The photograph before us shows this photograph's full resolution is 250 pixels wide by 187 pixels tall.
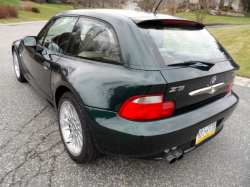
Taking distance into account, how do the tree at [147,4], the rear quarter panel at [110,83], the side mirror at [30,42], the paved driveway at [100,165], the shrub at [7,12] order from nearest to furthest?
the rear quarter panel at [110,83], the paved driveway at [100,165], the side mirror at [30,42], the shrub at [7,12], the tree at [147,4]

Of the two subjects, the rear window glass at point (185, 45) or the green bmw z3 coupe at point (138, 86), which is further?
the rear window glass at point (185, 45)

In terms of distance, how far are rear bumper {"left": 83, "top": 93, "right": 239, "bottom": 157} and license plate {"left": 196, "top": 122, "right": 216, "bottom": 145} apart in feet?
0.27

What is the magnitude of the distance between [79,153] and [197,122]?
3.91ft

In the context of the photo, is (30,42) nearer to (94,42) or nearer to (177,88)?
(94,42)

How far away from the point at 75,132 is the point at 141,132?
2.83ft

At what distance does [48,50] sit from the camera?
2592mm

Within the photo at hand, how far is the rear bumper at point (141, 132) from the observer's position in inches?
60.8

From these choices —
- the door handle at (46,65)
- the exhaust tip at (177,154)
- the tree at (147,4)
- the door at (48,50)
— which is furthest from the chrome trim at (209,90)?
the tree at (147,4)

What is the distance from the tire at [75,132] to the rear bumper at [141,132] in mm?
110

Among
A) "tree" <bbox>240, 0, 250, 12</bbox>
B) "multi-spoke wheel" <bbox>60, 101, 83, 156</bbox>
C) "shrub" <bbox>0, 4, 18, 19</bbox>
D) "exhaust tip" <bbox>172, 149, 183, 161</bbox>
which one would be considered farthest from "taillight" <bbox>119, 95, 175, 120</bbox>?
"tree" <bbox>240, 0, 250, 12</bbox>

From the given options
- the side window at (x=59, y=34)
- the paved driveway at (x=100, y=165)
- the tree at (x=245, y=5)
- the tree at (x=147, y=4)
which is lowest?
the paved driveway at (x=100, y=165)

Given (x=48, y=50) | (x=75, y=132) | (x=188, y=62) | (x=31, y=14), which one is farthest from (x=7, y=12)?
(x=188, y=62)

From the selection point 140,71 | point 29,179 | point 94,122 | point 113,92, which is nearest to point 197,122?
point 140,71

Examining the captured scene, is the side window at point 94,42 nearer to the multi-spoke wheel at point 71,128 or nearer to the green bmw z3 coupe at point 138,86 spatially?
the green bmw z3 coupe at point 138,86
